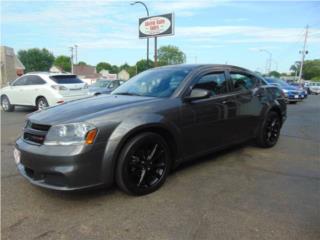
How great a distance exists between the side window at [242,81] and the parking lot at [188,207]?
128cm

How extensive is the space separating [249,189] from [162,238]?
1543 millimetres

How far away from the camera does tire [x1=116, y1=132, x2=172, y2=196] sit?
132 inches

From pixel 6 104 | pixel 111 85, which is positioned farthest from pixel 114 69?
pixel 6 104

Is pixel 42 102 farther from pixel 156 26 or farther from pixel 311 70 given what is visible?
pixel 311 70

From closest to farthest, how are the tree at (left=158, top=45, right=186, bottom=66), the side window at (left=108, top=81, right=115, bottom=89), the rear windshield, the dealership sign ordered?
the rear windshield < the side window at (left=108, top=81, right=115, bottom=89) < the dealership sign < the tree at (left=158, top=45, right=186, bottom=66)

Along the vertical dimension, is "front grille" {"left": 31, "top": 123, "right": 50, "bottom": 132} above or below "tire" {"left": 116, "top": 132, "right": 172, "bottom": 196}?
above

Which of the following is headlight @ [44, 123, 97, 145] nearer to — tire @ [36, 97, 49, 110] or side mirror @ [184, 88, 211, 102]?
side mirror @ [184, 88, 211, 102]

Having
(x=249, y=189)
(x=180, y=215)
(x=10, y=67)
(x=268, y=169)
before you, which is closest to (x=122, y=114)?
(x=180, y=215)

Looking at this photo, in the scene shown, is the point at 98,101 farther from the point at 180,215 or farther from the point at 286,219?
the point at 286,219

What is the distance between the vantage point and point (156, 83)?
173 inches

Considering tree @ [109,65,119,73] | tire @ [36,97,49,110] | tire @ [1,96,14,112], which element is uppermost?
tire @ [36,97,49,110]

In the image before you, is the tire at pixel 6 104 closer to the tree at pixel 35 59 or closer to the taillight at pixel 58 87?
the taillight at pixel 58 87

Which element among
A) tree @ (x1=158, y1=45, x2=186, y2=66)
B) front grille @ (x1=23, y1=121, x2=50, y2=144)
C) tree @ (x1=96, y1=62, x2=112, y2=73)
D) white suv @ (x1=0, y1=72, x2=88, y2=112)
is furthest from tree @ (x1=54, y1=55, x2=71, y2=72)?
front grille @ (x1=23, y1=121, x2=50, y2=144)

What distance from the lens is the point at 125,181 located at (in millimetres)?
3377
